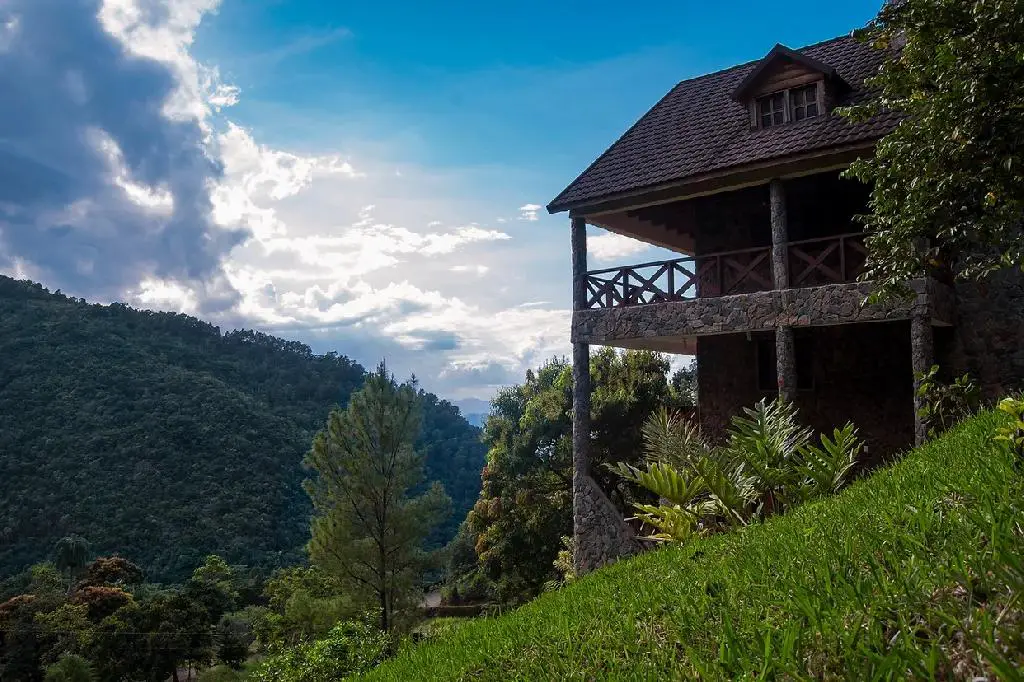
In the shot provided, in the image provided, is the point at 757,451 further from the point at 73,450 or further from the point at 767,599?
the point at 73,450

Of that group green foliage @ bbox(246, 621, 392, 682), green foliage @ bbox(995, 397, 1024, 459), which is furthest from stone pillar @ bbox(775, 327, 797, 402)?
green foliage @ bbox(995, 397, 1024, 459)

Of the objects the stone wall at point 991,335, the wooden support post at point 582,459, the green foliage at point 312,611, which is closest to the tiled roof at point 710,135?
the wooden support post at point 582,459

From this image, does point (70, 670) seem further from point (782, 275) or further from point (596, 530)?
point (782, 275)

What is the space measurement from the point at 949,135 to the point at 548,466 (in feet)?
62.6

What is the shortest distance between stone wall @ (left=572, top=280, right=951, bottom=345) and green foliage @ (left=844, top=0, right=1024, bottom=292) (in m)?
2.99

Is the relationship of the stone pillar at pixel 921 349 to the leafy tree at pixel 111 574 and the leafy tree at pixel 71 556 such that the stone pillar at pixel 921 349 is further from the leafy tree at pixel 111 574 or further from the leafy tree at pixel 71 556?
the leafy tree at pixel 71 556

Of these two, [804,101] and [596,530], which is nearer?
[804,101]

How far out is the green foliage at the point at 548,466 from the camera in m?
22.9

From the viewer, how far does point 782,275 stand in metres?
12.8

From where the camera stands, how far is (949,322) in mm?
12711

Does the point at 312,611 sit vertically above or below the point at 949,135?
below

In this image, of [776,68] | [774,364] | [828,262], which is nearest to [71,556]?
[774,364]

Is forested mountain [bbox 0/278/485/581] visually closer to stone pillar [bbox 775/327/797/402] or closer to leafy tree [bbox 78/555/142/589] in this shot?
leafy tree [bbox 78/555/142/589]

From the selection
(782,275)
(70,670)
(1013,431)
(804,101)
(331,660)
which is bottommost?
(70,670)
